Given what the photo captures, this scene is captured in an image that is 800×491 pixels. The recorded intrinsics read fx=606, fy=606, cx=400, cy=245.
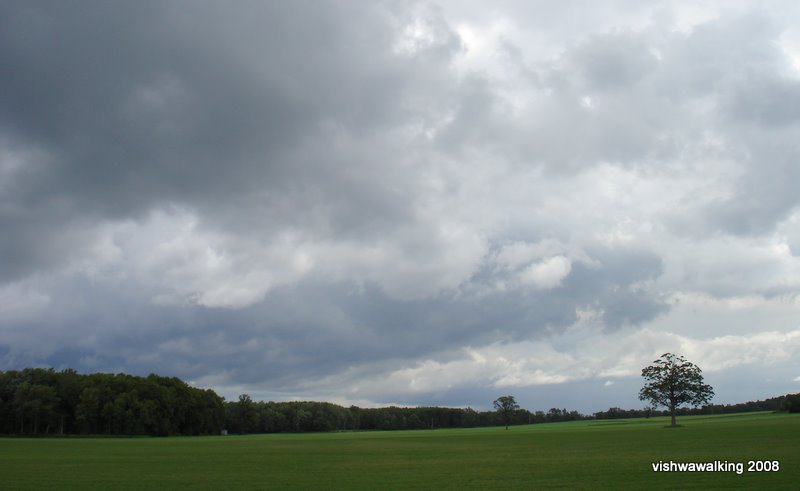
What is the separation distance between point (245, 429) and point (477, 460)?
16986 centimetres

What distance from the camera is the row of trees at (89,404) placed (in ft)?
461

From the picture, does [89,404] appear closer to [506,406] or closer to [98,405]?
[98,405]

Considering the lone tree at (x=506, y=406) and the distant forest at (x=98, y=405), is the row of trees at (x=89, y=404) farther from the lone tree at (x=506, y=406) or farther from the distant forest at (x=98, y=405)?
the lone tree at (x=506, y=406)

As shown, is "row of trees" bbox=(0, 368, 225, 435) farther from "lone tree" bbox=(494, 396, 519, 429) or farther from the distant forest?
"lone tree" bbox=(494, 396, 519, 429)

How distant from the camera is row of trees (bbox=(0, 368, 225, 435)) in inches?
5527

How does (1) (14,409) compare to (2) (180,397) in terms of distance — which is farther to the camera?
(2) (180,397)

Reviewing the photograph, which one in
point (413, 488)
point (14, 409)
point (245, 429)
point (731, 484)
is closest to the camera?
point (731, 484)

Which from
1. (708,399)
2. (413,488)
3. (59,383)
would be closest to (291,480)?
(413,488)

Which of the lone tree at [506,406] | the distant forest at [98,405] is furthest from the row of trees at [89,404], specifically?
the lone tree at [506,406]

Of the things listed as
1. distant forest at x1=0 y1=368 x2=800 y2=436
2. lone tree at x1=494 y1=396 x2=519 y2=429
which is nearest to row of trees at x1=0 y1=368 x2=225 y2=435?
distant forest at x1=0 y1=368 x2=800 y2=436

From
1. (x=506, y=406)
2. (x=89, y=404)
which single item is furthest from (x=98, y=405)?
(x=506, y=406)

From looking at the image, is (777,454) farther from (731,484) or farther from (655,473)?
(731,484)

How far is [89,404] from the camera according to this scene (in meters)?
145

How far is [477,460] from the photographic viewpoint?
137ft
